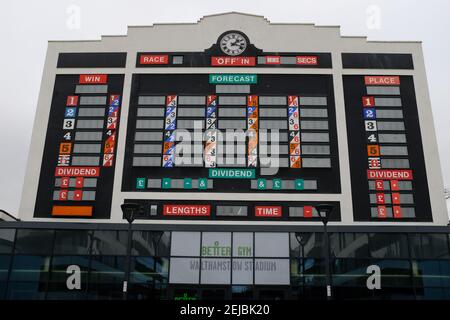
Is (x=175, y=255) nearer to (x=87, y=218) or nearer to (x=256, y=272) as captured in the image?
(x=256, y=272)

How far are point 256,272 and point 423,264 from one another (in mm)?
11281

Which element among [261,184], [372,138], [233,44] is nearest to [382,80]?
[372,138]

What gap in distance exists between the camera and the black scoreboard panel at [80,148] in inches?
1486

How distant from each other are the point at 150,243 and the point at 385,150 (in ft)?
68.6

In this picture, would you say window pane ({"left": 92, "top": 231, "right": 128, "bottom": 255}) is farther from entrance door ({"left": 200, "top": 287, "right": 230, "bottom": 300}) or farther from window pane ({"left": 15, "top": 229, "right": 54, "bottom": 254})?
entrance door ({"left": 200, "top": 287, "right": 230, "bottom": 300})

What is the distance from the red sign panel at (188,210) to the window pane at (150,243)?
5146mm

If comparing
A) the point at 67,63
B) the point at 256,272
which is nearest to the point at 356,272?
the point at 256,272

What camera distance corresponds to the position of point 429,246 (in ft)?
103

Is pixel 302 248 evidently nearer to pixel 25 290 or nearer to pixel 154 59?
pixel 25 290

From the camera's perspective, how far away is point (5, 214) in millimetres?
35281

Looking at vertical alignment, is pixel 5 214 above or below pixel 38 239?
above

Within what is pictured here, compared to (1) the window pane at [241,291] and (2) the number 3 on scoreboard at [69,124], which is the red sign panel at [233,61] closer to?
(2) the number 3 on scoreboard at [69,124]
